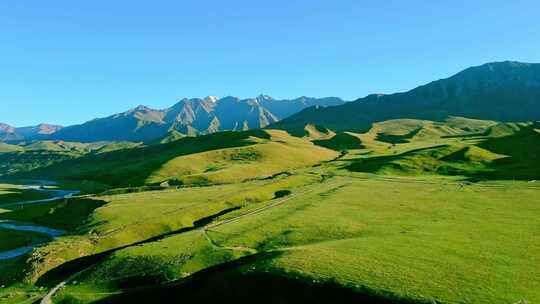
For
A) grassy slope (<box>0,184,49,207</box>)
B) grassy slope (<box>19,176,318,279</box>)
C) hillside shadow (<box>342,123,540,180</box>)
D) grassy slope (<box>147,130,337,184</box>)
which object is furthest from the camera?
grassy slope (<box>0,184,49,207</box>)

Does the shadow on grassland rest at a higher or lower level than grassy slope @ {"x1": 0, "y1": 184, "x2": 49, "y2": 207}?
A: higher

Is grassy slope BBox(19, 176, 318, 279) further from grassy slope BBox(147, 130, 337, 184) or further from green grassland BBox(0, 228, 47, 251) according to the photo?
grassy slope BBox(147, 130, 337, 184)

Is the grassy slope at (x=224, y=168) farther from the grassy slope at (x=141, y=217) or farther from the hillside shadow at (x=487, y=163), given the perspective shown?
the hillside shadow at (x=487, y=163)

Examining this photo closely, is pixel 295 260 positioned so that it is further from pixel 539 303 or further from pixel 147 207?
pixel 147 207

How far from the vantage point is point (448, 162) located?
150 metres

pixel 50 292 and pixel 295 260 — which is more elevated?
pixel 295 260

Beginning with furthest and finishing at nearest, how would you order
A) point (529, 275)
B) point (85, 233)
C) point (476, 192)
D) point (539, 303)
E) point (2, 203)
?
point (2, 203) → point (476, 192) → point (85, 233) → point (529, 275) → point (539, 303)

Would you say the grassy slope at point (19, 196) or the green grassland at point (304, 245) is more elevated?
the green grassland at point (304, 245)

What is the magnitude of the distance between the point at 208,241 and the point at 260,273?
18692 millimetres

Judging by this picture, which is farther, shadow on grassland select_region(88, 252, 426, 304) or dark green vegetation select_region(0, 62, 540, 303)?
dark green vegetation select_region(0, 62, 540, 303)

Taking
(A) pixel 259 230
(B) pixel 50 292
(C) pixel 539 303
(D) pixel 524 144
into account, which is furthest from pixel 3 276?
(D) pixel 524 144

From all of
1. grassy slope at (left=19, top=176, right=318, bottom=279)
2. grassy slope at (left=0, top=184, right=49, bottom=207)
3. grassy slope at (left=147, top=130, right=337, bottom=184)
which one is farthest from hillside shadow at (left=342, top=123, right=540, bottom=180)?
grassy slope at (left=0, top=184, right=49, bottom=207)

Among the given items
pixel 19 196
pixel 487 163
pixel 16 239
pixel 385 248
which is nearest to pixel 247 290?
pixel 385 248

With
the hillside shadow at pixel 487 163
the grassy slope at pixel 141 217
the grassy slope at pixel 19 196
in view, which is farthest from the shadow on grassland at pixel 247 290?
the grassy slope at pixel 19 196
